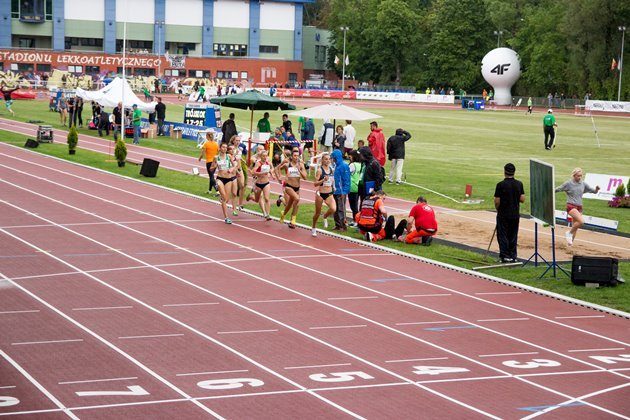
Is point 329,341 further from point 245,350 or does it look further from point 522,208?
point 522,208

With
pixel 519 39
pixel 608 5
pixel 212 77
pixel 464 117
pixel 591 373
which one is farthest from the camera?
pixel 212 77

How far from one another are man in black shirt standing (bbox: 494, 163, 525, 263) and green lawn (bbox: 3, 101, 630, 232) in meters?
5.74

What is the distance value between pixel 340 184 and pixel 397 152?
8052mm

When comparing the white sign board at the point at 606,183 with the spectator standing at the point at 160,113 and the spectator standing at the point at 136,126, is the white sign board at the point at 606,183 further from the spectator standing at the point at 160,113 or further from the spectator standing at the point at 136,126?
the spectator standing at the point at 160,113

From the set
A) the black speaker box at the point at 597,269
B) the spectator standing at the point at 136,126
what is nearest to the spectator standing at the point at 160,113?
the spectator standing at the point at 136,126

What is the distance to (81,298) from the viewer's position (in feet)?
53.6

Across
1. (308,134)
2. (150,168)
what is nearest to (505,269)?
(150,168)

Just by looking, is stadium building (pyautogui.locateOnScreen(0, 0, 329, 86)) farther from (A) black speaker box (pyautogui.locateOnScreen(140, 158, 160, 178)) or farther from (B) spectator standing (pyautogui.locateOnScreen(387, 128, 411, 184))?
(B) spectator standing (pyautogui.locateOnScreen(387, 128, 411, 184))

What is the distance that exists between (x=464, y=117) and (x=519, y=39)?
3244 centimetres

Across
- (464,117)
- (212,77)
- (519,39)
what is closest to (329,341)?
(464,117)

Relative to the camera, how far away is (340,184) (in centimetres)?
2372

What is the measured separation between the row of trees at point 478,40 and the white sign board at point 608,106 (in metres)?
7.31

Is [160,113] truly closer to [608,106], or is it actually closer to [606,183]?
[606,183]

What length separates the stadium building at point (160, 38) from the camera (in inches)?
4193
